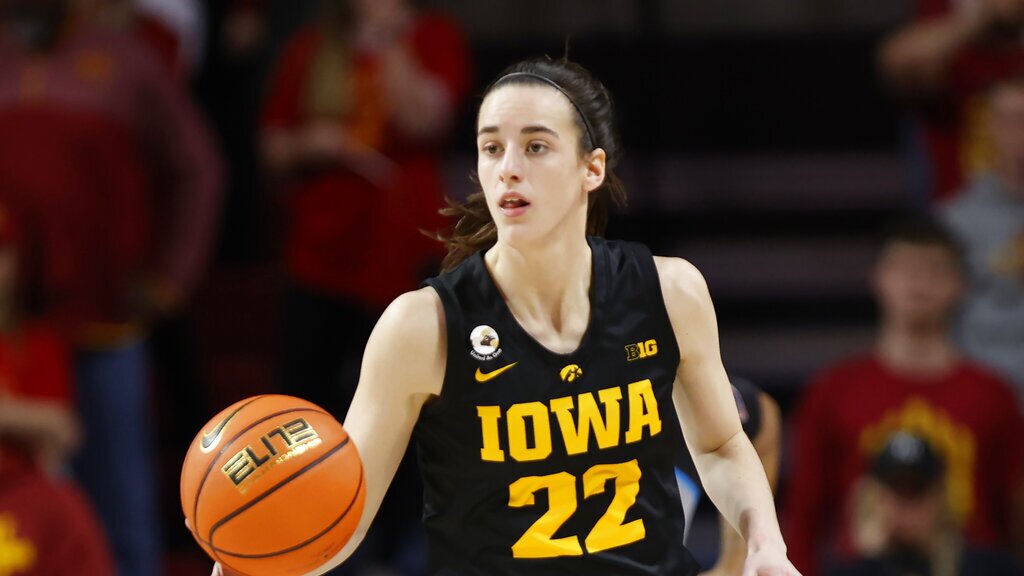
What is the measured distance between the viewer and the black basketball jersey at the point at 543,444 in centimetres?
303

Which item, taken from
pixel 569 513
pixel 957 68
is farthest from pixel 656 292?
pixel 957 68

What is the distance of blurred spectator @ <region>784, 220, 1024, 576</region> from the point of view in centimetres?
550

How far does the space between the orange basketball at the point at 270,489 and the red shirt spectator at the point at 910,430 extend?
2.93 meters

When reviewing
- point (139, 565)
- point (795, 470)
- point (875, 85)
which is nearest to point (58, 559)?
point (139, 565)

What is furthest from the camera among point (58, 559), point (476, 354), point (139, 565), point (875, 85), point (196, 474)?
point (875, 85)

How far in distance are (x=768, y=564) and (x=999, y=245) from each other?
10.9 feet

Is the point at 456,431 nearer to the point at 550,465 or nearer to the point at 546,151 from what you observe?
the point at 550,465

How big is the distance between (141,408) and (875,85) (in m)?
3.70

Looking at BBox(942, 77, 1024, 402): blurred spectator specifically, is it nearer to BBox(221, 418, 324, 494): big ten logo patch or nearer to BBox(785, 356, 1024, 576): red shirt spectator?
BBox(785, 356, 1024, 576): red shirt spectator

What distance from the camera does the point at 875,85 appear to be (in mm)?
7500

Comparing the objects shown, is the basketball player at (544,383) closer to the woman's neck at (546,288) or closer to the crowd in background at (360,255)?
the woman's neck at (546,288)

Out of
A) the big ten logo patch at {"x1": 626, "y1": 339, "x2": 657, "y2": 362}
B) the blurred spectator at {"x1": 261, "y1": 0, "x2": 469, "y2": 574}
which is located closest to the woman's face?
the big ten logo patch at {"x1": 626, "y1": 339, "x2": 657, "y2": 362}

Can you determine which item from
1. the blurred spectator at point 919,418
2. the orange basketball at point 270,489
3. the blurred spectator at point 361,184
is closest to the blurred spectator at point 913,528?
the blurred spectator at point 919,418

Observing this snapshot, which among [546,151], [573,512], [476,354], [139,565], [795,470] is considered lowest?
[139,565]
